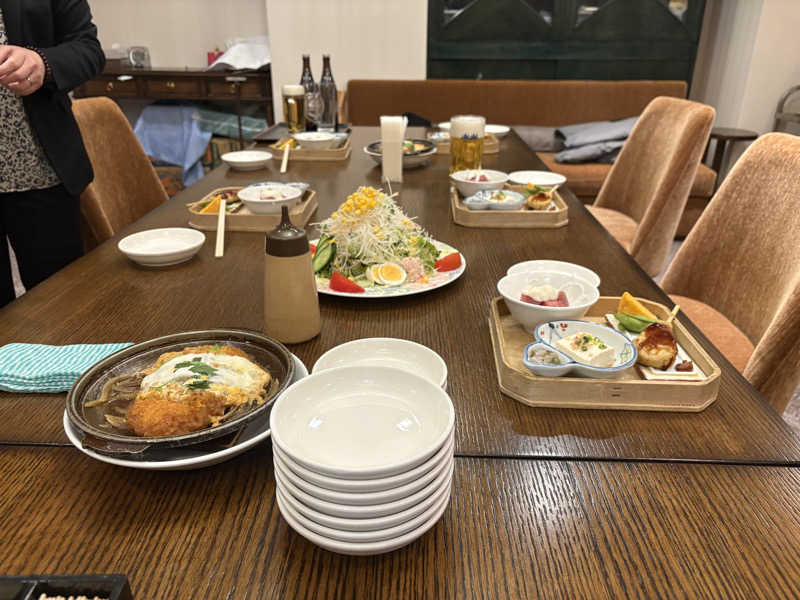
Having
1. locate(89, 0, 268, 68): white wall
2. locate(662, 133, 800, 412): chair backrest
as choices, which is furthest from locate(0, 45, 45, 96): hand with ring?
locate(89, 0, 268, 68): white wall

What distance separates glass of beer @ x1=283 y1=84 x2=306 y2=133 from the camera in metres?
2.46

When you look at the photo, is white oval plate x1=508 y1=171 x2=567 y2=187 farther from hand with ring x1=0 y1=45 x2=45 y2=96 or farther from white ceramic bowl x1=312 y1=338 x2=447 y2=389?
hand with ring x1=0 y1=45 x2=45 y2=96

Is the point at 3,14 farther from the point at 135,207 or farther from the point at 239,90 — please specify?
the point at 239,90

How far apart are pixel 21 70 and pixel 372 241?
95 centimetres

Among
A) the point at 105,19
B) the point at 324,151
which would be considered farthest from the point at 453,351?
the point at 105,19

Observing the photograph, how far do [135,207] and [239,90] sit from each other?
278cm

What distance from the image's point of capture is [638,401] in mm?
780

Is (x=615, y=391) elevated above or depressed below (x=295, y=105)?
below

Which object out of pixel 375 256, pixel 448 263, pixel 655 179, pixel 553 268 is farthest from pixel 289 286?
pixel 655 179

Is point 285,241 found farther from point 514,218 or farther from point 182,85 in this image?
point 182,85

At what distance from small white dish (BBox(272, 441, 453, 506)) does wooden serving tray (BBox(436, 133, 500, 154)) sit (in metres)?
2.03

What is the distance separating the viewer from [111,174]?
6.50 ft

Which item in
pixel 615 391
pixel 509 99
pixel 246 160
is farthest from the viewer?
pixel 509 99

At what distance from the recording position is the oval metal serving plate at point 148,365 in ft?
2.00
